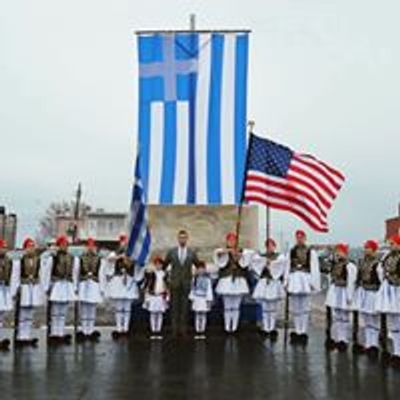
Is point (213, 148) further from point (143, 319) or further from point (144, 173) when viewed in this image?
point (143, 319)

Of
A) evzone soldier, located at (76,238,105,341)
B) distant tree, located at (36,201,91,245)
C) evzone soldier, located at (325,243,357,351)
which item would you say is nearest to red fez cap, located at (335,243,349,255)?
evzone soldier, located at (325,243,357,351)

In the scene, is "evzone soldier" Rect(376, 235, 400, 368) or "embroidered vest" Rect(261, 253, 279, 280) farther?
"embroidered vest" Rect(261, 253, 279, 280)

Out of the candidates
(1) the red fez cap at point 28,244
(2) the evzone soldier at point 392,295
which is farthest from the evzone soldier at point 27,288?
(2) the evzone soldier at point 392,295

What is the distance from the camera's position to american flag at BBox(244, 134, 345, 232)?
13.5 metres

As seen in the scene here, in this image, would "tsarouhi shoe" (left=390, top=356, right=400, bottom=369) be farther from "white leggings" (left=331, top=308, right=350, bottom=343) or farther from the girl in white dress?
the girl in white dress

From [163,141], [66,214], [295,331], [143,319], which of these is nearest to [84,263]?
[143,319]

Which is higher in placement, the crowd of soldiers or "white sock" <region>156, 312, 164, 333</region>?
the crowd of soldiers

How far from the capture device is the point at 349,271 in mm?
12234

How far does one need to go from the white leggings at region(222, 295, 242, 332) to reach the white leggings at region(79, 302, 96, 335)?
263cm

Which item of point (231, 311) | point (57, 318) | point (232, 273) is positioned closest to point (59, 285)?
point (57, 318)

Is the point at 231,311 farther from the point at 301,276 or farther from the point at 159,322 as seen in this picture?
the point at 301,276

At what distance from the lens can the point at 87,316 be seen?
1345 centimetres

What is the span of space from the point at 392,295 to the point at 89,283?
5589 millimetres

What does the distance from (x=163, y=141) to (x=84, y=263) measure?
3.07 metres
